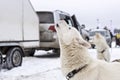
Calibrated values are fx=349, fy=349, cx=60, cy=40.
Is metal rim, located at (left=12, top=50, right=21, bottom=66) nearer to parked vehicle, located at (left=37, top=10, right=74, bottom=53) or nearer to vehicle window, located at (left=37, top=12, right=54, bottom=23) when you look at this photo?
parked vehicle, located at (left=37, top=10, right=74, bottom=53)

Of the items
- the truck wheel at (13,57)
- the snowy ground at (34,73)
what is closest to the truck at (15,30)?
the truck wheel at (13,57)

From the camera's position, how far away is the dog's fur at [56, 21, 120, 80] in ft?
15.4

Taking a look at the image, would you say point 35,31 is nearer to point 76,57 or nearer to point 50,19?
Result: point 50,19

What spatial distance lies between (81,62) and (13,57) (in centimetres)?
640

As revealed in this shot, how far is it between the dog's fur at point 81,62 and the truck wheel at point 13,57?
19.6 ft

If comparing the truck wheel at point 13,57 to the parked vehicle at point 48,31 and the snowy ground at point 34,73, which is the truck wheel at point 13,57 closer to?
the snowy ground at point 34,73

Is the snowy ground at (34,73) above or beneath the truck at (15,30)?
beneath

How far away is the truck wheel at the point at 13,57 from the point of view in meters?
10.7

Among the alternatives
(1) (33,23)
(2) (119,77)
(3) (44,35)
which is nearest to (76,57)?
(2) (119,77)

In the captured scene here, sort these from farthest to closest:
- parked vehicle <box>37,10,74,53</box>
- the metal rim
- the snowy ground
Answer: parked vehicle <box>37,10,74,53</box>, the metal rim, the snowy ground

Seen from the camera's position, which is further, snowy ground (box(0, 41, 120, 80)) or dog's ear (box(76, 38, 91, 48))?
snowy ground (box(0, 41, 120, 80))

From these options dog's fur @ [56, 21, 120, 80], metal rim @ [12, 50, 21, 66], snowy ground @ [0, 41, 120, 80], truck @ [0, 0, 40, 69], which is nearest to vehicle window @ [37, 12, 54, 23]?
truck @ [0, 0, 40, 69]

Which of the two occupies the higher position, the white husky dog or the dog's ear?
the dog's ear

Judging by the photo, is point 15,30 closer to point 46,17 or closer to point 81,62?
point 46,17
